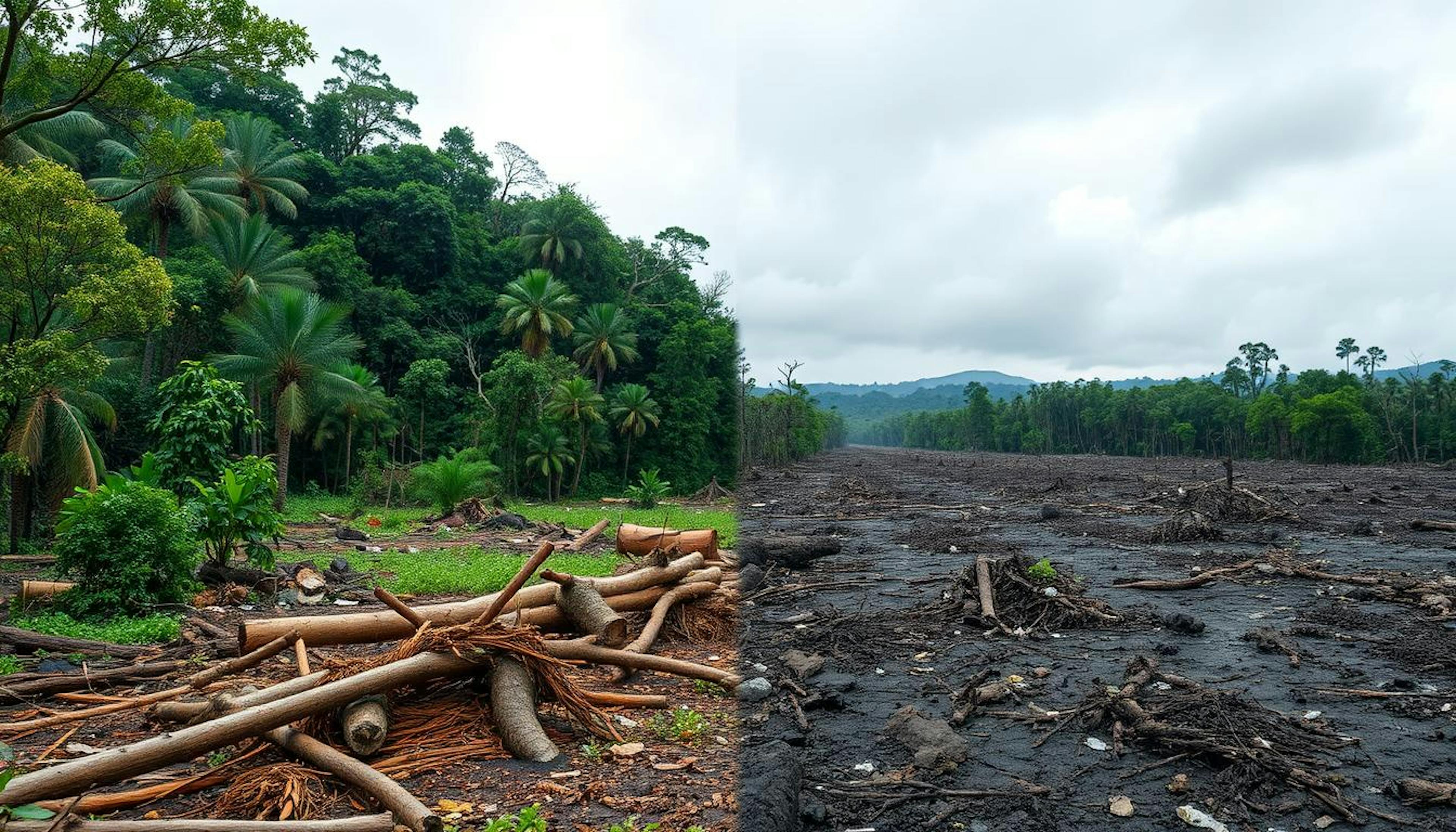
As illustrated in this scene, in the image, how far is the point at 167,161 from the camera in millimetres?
10711

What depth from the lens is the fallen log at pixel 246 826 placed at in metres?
2.93

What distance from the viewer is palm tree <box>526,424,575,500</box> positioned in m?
37.1

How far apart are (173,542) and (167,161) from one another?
5.24 metres

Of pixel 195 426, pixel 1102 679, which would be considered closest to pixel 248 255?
pixel 195 426

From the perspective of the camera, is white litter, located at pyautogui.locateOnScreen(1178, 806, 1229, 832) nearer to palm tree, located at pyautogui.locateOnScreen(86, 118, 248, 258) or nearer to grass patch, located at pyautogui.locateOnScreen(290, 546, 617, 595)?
grass patch, located at pyautogui.locateOnScreen(290, 546, 617, 595)

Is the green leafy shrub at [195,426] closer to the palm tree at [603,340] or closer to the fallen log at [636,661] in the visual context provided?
the fallen log at [636,661]

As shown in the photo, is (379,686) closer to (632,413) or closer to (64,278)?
(64,278)

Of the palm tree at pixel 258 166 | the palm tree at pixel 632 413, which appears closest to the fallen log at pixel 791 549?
the palm tree at pixel 632 413

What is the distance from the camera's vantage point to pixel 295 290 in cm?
2948

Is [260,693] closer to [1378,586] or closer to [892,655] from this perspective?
[892,655]

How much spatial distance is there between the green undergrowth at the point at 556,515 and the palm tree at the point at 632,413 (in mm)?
6109

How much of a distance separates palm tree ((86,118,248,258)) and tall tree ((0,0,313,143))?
65.9 feet

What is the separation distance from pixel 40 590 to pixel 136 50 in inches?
235

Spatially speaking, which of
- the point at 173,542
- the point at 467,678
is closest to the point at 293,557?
the point at 173,542
